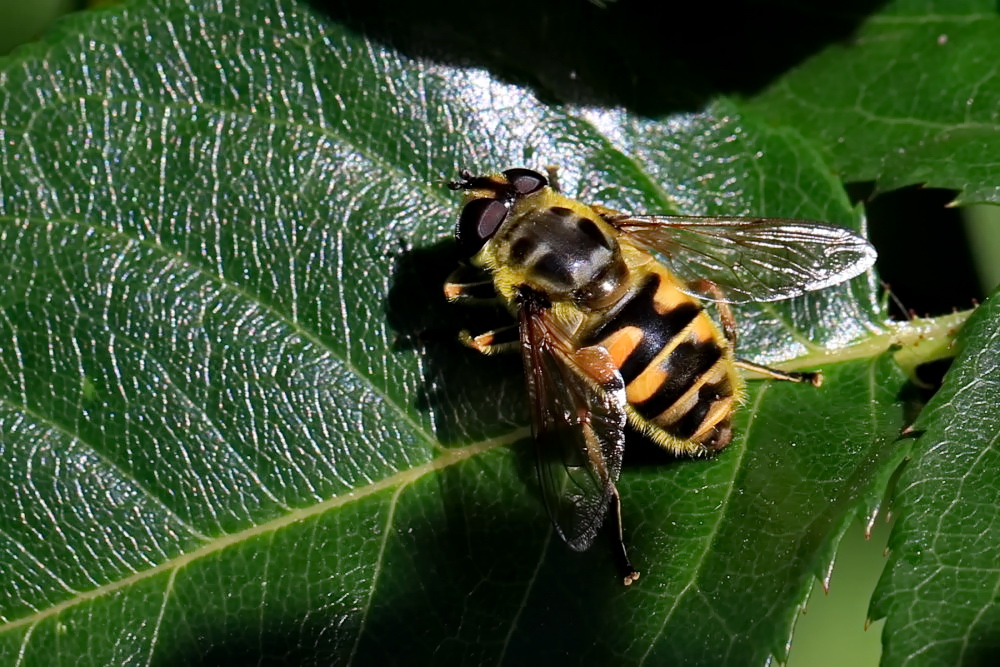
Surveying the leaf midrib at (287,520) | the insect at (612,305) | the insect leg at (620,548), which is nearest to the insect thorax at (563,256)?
the insect at (612,305)

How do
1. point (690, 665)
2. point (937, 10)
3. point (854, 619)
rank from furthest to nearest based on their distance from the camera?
point (854, 619) < point (937, 10) < point (690, 665)

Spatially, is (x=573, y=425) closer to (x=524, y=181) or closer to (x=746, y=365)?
(x=746, y=365)

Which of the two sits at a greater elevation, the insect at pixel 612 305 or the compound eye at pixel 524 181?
the compound eye at pixel 524 181

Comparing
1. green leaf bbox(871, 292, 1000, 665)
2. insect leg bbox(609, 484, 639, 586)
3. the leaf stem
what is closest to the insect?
insect leg bbox(609, 484, 639, 586)

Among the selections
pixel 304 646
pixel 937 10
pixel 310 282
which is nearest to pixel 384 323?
pixel 310 282

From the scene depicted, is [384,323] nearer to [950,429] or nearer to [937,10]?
[950,429]

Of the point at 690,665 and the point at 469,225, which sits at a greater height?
the point at 469,225

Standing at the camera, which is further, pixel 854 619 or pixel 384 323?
pixel 854 619

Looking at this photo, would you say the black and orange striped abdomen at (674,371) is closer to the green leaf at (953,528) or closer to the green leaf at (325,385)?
the green leaf at (325,385)

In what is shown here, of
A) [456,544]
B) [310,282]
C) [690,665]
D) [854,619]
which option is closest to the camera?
[690,665]
